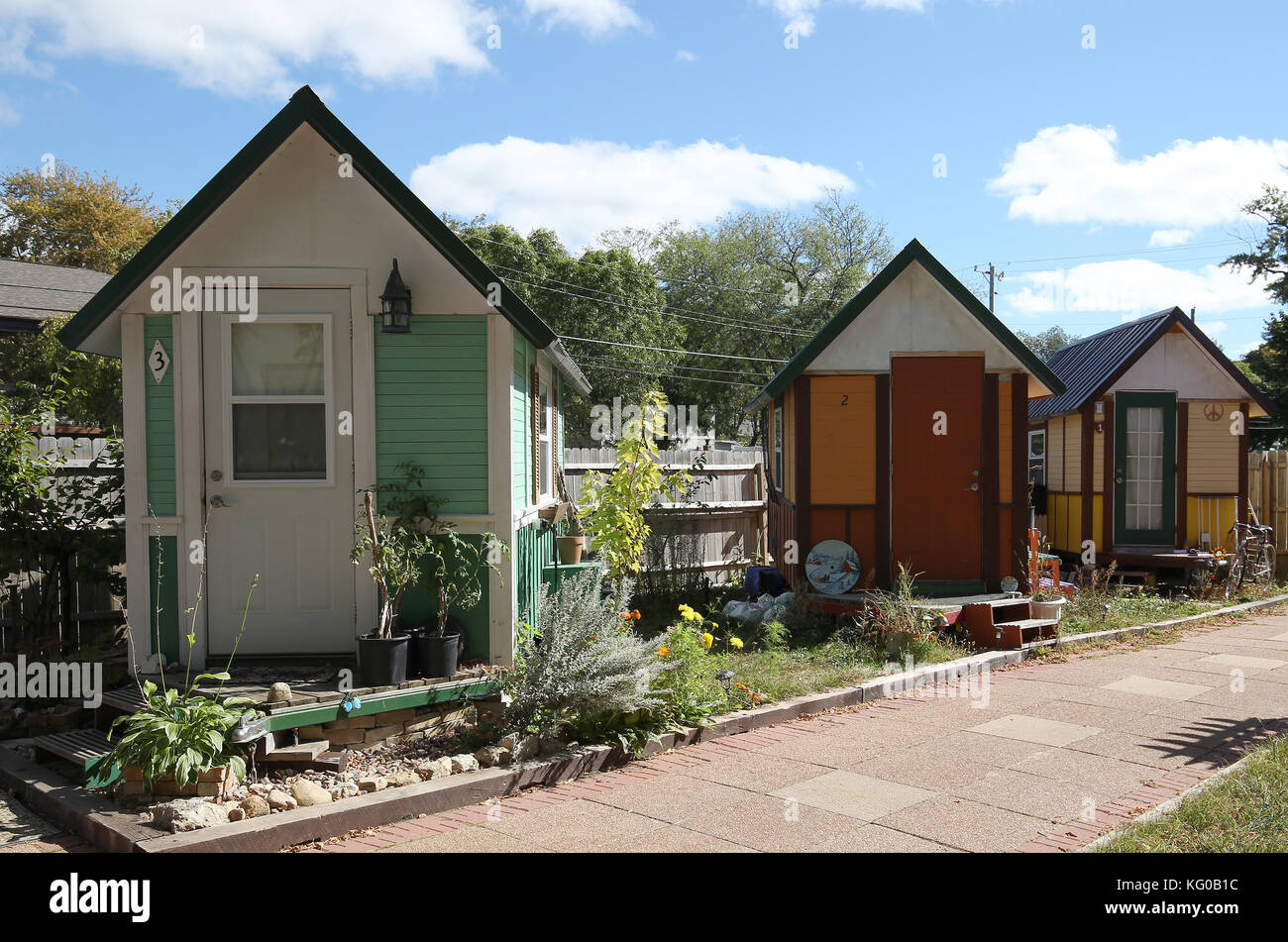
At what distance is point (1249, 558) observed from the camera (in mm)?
14281

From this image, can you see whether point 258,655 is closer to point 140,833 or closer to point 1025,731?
point 140,833

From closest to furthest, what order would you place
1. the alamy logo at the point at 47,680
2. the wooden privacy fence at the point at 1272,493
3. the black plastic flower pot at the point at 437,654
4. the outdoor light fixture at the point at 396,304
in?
the black plastic flower pot at the point at 437,654
the outdoor light fixture at the point at 396,304
the alamy logo at the point at 47,680
the wooden privacy fence at the point at 1272,493

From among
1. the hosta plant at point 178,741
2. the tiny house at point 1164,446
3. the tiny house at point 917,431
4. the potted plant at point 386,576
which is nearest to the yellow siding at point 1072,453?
the tiny house at point 1164,446

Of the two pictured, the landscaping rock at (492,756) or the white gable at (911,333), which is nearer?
the landscaping rock at (492,756)

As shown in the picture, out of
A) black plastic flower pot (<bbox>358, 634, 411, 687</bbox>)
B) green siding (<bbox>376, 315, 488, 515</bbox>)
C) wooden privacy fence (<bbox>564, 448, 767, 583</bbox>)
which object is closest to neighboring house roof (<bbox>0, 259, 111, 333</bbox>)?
wooden privacy fence (<bbox>564, 448, 767, 583</bbox>)

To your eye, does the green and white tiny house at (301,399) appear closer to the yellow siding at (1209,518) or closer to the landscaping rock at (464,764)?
the landscaping rock at (464,764)

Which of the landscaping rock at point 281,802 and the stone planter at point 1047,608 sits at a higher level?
the stone planter at point 1047,608

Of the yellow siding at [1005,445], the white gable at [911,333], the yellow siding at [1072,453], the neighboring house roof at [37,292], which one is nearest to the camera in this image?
the white gable at [911,333]

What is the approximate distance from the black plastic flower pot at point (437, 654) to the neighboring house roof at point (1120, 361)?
32.2ft

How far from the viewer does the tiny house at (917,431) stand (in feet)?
34.2

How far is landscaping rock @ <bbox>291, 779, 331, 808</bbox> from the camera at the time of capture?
5152 millimetres

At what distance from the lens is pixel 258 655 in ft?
22.9

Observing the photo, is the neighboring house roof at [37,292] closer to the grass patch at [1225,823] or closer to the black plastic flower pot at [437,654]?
the black plastic flower pot at [437,654]
